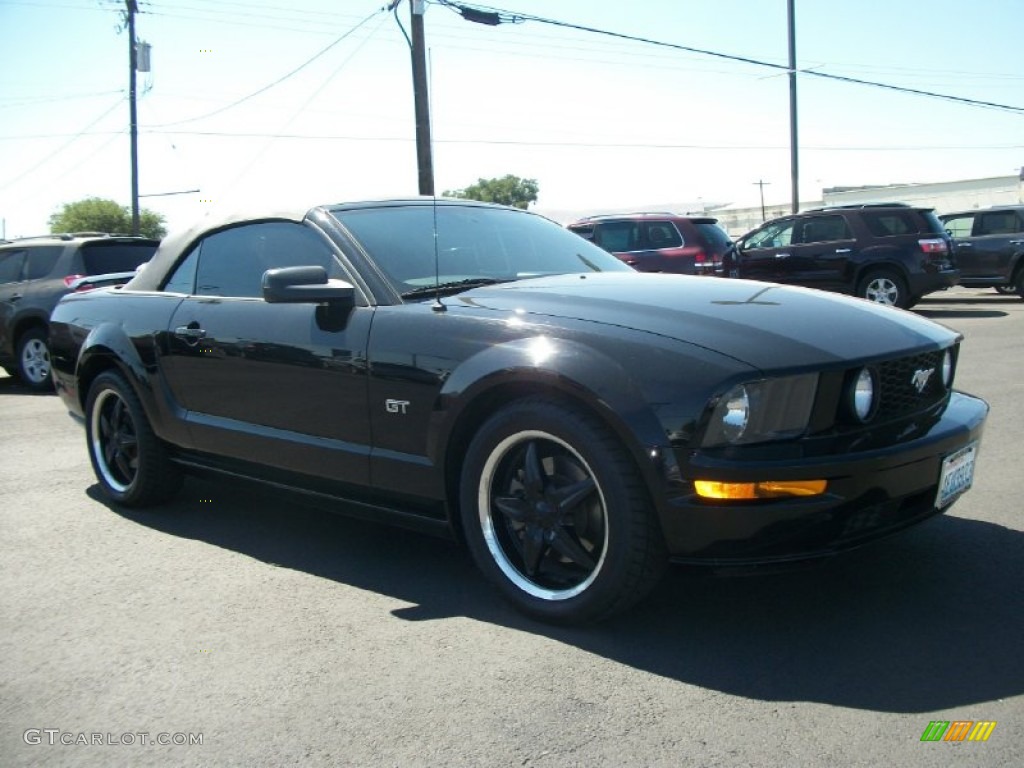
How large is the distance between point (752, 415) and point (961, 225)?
16.6m

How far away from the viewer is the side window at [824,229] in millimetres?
14789

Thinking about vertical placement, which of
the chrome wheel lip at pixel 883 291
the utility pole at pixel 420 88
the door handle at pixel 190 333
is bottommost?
the door handle at pixel 190 333

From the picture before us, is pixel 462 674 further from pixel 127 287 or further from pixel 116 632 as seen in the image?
pixel 127 287

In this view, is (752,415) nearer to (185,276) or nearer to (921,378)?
Result: (921,378)

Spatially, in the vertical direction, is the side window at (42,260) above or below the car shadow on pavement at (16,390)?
above

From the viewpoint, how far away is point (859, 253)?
1445 cm

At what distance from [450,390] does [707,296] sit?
1.02m

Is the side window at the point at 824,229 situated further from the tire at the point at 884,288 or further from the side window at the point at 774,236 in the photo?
the tire at the point at 884,288

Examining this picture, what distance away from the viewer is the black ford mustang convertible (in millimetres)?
2783

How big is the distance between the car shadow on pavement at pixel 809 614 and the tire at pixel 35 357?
7.06m

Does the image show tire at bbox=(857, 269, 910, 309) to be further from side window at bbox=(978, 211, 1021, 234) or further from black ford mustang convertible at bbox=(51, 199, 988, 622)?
black ford mustang convertible at bbox=(51, 199, 988, 622)

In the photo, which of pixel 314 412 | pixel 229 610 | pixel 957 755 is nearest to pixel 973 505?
pixel 957 755

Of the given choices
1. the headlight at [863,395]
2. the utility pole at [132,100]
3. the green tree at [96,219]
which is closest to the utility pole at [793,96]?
the utility pole at [132,100]

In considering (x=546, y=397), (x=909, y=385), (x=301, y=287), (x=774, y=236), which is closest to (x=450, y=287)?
(x=301, y=287)
